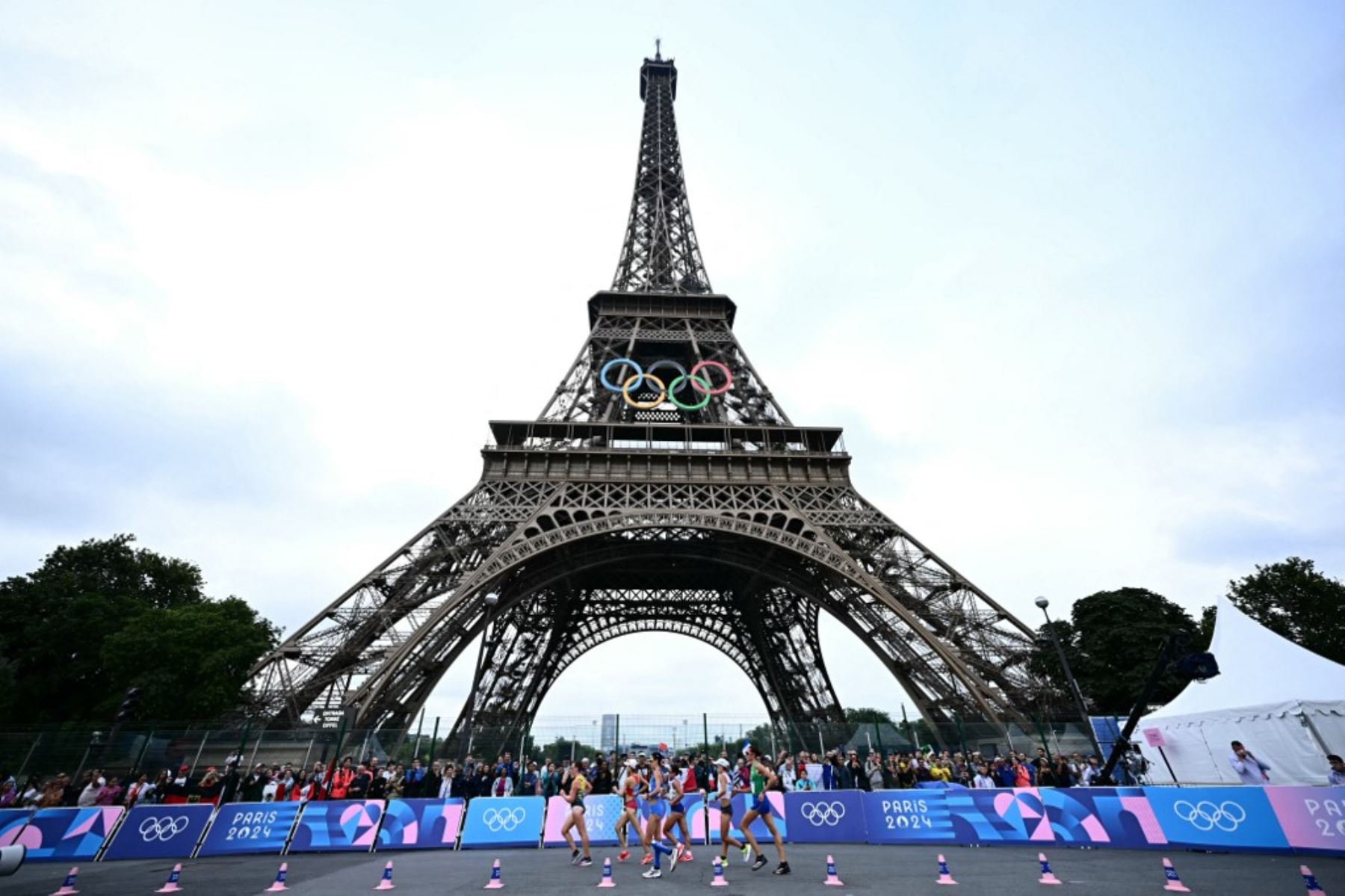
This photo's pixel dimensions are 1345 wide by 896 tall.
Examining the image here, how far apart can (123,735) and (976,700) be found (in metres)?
23.8

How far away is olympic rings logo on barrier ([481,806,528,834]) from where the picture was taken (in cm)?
1212

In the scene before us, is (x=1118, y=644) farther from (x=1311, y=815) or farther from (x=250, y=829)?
(x=250, y=829)

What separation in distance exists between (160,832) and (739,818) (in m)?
10.9

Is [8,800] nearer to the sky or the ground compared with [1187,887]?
nearer to the sky

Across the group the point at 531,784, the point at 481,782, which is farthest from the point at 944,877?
the point at 481,782

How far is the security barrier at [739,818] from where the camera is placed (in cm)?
973

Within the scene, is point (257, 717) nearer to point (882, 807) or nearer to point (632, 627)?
point (882, 807)

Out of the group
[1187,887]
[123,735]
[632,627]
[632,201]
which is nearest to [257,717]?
[123,735]

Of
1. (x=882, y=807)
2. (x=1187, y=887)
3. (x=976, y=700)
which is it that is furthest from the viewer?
(x=976, y=700)

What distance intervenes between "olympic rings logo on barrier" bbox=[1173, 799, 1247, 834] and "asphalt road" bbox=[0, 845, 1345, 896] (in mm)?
401

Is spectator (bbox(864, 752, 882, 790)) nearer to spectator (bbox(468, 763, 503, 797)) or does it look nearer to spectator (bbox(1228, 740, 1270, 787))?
spectator (bbox(1228, 740, 1270, 787))

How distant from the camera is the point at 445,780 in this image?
14008 mm

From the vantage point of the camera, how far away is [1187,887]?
6957 mm

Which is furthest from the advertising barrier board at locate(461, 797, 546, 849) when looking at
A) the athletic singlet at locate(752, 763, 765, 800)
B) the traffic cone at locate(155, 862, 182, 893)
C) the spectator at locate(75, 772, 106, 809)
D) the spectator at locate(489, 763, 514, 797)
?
the spectator at locate(75, 772, 106, 809)
